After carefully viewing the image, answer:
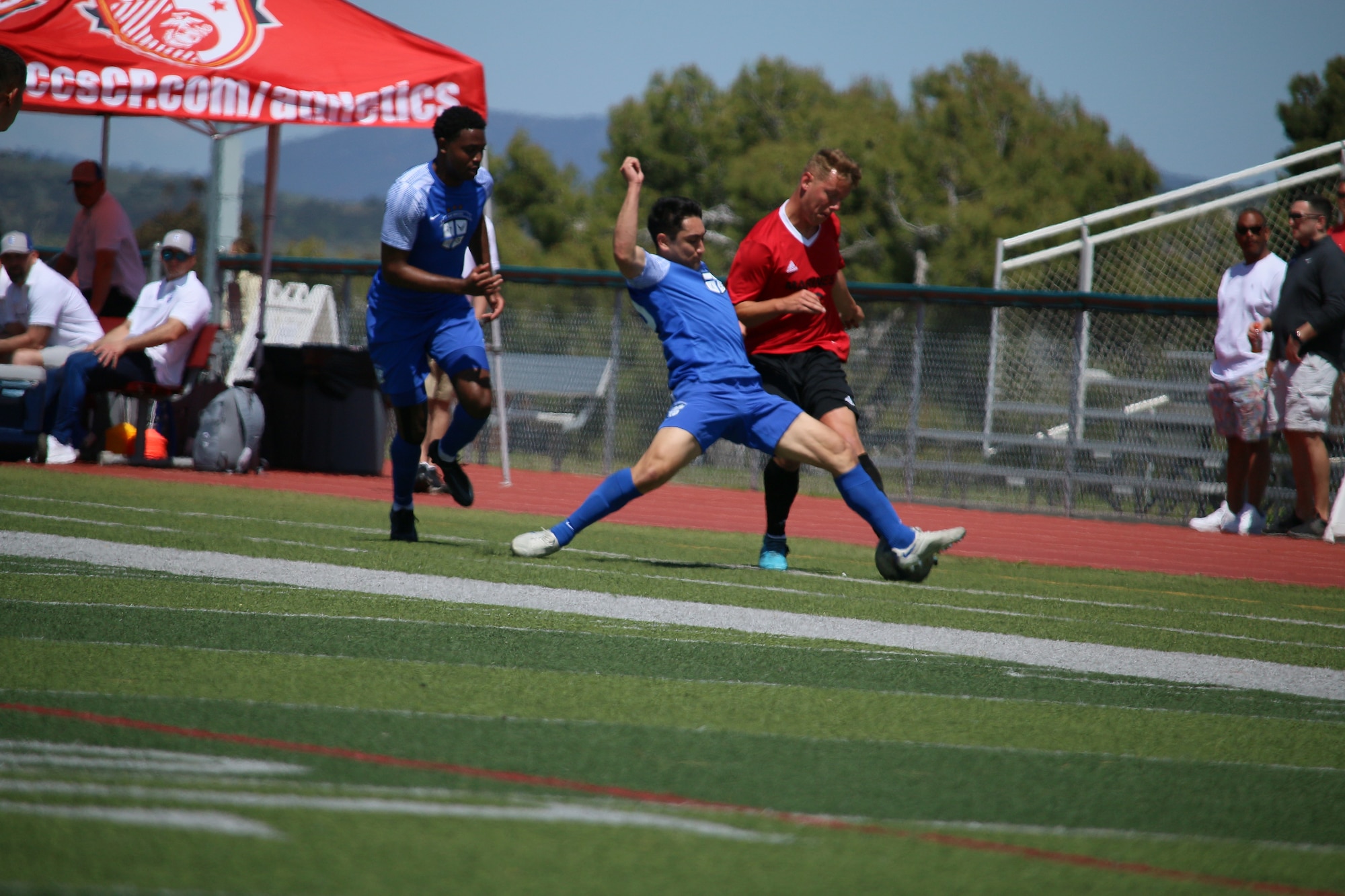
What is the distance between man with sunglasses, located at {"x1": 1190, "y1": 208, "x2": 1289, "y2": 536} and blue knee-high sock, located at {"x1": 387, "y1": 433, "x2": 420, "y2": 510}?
7.23 meters

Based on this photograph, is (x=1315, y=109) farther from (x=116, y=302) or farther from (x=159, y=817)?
(x=159, y=817)

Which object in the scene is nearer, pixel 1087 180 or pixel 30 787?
pixel 30 787

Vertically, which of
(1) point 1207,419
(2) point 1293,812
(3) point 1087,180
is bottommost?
(2) point 1293,812

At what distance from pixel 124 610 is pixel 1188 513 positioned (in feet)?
34.0

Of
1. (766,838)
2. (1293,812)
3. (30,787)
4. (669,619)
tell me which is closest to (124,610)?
A: (669,619)

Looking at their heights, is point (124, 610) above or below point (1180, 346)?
below

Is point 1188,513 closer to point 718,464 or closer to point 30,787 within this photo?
point 718,464

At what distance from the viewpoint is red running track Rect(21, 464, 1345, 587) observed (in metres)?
10.1

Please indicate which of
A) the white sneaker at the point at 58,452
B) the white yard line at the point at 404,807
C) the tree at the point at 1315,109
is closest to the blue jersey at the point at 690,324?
the white yard line at the point at 404,807

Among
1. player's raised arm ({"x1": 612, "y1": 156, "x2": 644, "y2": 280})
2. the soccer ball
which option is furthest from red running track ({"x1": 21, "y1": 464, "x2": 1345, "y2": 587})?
player's raised arm ({"x1": 612, "y1": 156, "x2": 644, "y2": 280})

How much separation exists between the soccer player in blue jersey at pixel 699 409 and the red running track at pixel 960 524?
A: 293cm

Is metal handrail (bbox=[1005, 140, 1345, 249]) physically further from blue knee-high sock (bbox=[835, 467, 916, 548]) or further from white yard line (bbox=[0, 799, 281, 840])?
white yard line (bbox=[0, 799, 281, 840])

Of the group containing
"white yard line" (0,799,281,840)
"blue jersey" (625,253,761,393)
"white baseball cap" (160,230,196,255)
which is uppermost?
"white baseball cap" (160,230,196,255)

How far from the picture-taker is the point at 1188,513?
13.5 meters
